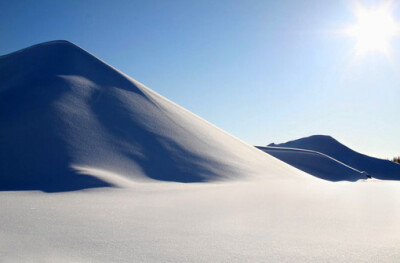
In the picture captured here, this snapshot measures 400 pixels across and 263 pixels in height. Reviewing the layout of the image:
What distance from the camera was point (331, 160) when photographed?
39.9m

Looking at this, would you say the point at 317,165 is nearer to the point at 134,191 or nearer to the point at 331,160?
the point at 331,160

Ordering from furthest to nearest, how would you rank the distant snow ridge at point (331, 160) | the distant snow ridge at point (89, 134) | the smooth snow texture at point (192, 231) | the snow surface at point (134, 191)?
the distant snow ridge at point (331, 160) → the distant snow ridge at point (89, 134) → the snow surface at point (134, 191) → the smooth snow texture at point (192, 231)

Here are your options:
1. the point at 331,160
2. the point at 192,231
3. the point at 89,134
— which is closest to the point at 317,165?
the point at 331,160

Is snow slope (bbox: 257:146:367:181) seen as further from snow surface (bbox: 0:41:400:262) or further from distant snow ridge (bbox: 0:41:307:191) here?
distant snow ridge (bbox: 0:41:307:191)

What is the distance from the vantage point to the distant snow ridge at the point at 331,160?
3712 centimetres

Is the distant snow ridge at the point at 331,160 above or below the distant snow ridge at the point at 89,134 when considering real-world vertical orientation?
above

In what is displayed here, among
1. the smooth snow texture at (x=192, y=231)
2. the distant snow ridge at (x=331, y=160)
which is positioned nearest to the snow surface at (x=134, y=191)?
the smooth snow texture at (x=192, y=231)

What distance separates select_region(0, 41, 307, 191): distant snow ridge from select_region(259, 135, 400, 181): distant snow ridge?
75.4ft

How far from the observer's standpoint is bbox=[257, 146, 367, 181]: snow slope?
3631 cm

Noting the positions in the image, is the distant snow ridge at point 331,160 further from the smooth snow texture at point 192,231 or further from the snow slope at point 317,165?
the smooth snow texture at point 192,231

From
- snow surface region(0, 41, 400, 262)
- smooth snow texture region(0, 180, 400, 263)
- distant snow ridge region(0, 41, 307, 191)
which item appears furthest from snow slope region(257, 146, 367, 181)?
smooth snow texture region(0, 180, 400, 263)

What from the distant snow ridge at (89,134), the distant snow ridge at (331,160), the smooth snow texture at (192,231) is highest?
the distant snow ridge at (331,160)

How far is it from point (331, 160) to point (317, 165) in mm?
3167

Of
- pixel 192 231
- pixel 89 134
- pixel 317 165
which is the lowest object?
pixel 192 231
